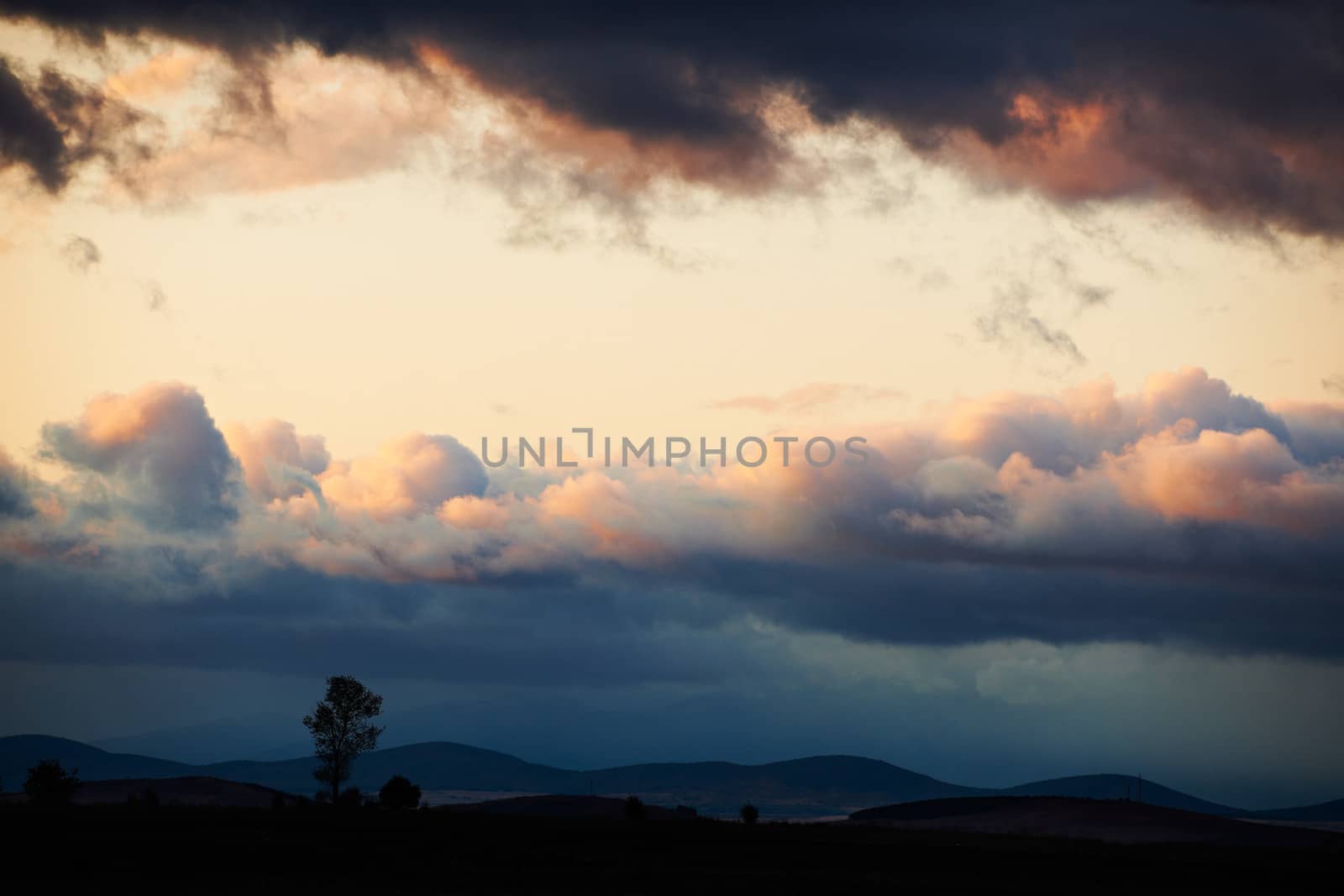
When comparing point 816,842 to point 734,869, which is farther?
point 816,842

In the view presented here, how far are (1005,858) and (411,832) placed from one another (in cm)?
5684

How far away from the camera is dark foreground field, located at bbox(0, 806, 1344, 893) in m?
102

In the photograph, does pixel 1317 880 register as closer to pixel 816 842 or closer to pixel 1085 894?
pixel 1085 894

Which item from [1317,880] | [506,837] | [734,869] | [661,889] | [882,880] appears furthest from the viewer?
[506,837]

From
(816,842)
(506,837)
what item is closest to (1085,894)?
(816,842)

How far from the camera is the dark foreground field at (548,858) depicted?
336 ft

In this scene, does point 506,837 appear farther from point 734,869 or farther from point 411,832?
point 734,869

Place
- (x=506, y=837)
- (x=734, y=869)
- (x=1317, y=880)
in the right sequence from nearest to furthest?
(x=734, y=869) → (x=1317, y=880) → (x=506, y=837)

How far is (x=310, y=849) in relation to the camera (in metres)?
121

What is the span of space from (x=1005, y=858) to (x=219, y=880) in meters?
70.5

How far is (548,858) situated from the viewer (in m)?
120

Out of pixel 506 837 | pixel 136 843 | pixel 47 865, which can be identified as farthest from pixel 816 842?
pixel 47 865

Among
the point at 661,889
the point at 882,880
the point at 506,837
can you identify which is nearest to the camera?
the point at 661,889

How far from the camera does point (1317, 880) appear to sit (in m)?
125
